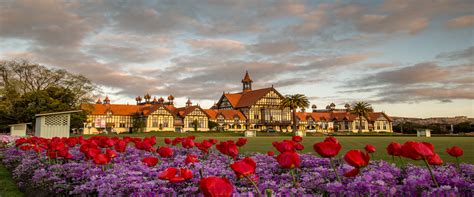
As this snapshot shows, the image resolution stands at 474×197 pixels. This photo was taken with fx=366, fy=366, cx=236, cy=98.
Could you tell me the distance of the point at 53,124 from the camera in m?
30.4

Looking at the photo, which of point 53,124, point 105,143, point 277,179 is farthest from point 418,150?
point 53,124

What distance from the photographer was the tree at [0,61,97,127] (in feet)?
174

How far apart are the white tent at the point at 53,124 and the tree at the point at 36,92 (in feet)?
79.8

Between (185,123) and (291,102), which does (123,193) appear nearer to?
(291,102)

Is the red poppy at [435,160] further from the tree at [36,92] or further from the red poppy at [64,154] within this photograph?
the tree at [36,92]

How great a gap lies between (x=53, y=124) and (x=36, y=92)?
2744cm

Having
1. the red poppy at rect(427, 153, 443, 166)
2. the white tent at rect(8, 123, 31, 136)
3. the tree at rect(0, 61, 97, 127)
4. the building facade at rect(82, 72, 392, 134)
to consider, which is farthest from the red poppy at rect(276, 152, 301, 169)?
the building facade at rect(82, 72, 392, 134)

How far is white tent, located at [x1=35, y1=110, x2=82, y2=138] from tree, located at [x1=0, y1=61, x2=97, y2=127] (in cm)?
2432

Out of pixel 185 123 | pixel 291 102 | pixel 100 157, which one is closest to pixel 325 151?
pixel 100 157

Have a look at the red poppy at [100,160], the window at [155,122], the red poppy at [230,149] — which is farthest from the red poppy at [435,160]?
the window at [155,122]

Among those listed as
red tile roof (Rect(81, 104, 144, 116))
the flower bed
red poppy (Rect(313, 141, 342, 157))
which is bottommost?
the flower bed

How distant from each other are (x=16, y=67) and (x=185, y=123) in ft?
148

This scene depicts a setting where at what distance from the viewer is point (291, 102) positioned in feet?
265

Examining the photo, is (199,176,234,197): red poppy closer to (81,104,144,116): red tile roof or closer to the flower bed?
the flower bed
